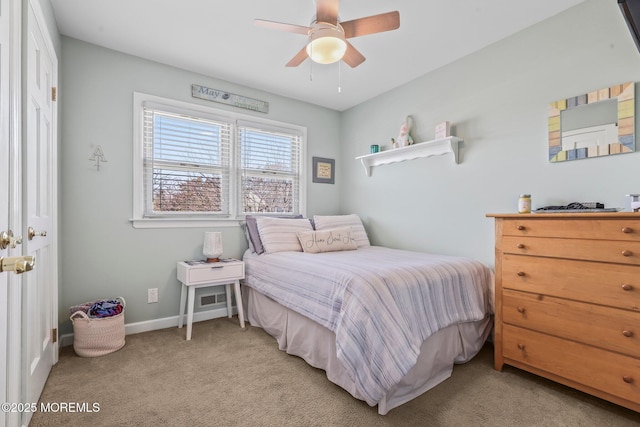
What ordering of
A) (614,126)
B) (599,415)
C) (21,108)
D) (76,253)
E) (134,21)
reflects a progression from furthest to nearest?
(76,253)
(134,21)
(614,126)
(599,415)
(21,108)

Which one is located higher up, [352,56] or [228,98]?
[228,98]

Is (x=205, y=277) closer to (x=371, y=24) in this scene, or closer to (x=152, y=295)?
(x=152, y=295)

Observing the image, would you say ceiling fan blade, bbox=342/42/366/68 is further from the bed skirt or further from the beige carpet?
the beige carpet

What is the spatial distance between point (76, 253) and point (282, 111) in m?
2.47

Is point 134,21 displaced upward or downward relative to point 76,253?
upward

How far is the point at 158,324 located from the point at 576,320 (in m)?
3.17

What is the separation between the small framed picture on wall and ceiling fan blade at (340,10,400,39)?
2123 mm

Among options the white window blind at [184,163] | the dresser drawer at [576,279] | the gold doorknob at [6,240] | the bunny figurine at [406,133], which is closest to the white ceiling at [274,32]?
the bunny figurine at [406,133]

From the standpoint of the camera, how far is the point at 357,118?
4012mm

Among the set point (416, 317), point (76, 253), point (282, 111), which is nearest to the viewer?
point (416, 317)

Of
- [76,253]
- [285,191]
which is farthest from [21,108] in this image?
[285,191]

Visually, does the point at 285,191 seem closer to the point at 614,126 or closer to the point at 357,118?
the point at 357,118

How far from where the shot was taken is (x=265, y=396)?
181cm

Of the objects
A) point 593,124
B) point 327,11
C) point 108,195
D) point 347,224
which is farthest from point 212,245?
point 593,124
